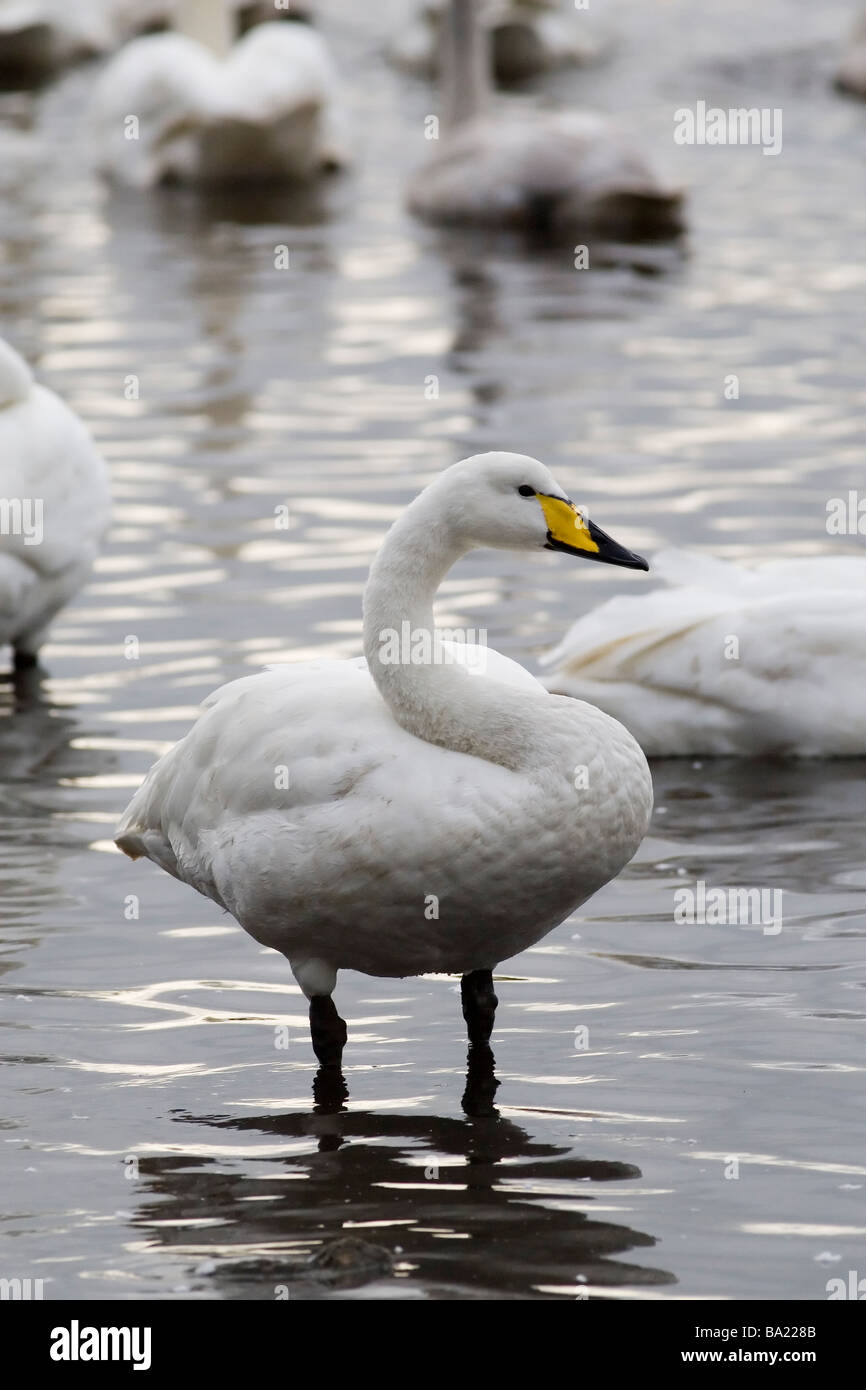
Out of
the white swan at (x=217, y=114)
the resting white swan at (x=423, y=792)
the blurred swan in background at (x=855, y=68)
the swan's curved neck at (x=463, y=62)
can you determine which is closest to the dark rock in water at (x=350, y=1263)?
the resting white swan at (x=423, y=792)

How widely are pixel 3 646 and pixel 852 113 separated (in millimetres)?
16813

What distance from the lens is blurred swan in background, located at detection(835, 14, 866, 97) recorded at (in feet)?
80.7

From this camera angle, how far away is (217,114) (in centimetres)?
2070

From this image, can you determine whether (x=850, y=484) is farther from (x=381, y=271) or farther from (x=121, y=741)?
(x=381, y=271)

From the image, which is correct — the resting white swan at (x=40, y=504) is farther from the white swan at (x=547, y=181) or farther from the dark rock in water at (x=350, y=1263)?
the white swan at (x=547, y=181)

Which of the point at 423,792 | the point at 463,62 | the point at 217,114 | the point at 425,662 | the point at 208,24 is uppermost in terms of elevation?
the point at 208,24

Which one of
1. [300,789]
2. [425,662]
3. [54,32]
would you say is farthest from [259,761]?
[54,32]

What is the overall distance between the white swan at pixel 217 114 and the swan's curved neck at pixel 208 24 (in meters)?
0.93

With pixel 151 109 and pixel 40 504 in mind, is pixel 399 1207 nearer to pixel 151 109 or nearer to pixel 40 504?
pixel 40 504

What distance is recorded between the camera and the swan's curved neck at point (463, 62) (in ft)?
65.0

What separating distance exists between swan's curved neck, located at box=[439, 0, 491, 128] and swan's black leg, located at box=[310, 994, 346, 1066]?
15455mm

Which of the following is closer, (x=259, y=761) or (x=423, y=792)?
(x=423, y=792)

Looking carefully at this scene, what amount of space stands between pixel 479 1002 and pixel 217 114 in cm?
1631
